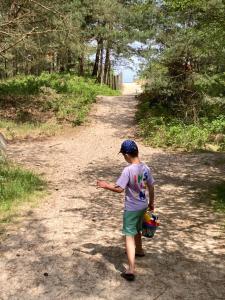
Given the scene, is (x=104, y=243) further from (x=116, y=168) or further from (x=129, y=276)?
(x=116, y=168)

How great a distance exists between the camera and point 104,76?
35406mm

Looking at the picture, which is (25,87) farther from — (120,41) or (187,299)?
(187,299)

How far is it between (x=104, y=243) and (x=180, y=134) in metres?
9.71

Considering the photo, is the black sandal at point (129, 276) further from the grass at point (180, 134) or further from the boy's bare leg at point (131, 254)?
the grass at point (180, 134)

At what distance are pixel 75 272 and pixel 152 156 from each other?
8714mm

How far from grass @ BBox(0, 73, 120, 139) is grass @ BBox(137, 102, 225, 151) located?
361cm

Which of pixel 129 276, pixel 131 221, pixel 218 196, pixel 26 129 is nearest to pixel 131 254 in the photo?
pixel 129 276

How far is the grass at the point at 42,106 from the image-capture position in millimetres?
18047

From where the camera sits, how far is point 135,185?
5.29 metres

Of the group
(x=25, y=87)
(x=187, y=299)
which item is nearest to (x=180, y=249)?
(x=187, y=299)

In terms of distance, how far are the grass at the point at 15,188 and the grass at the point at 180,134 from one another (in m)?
6.38

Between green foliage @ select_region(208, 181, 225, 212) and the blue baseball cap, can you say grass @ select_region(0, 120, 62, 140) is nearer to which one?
green foliage @ select_region(208, 181, 225, 212)

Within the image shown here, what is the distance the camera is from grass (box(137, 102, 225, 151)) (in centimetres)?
1530

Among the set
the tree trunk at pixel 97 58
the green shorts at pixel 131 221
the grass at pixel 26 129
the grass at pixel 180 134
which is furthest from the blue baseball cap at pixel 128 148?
the tree trunk at pixel 97 58
